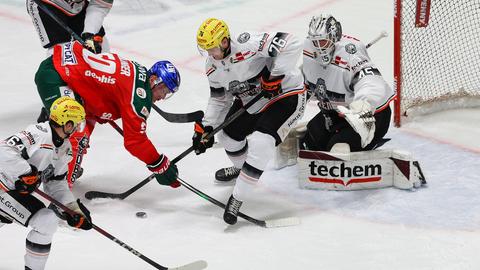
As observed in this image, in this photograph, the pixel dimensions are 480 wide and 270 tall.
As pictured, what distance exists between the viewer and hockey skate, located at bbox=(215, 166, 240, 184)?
4.66m

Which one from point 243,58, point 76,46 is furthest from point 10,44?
point 243,58

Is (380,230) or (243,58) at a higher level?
(243,58)

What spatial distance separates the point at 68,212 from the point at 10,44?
3292 mm

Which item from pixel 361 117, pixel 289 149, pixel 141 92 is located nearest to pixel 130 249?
pixel 141 92

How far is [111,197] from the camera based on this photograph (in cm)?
447

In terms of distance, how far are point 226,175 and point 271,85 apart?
0.69 m

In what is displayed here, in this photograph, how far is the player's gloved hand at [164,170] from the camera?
4.06 meters

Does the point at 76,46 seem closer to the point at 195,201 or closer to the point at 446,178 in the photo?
the point at 195,201

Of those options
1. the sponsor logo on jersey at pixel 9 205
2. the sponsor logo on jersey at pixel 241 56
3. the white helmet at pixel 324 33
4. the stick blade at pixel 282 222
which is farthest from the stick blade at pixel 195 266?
the white helmet at pixel 324 33

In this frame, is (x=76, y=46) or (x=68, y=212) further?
(x=76, y=46)

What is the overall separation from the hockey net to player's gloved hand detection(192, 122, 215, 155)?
1335mm

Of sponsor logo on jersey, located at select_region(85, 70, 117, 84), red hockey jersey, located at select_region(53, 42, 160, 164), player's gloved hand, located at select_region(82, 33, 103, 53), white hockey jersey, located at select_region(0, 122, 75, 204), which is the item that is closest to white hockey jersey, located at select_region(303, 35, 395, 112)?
red hockey jersey, located at select_region(53, 42, 160, 164)

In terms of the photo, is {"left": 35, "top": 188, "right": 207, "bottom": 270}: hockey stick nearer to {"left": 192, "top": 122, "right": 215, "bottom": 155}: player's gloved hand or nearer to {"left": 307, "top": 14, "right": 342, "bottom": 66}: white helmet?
{"left": 192, "top": 122, "right": 215, "bottom": 155}: player's gloved hand

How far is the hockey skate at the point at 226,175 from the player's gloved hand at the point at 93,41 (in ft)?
3.20
